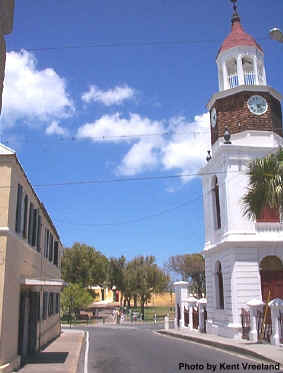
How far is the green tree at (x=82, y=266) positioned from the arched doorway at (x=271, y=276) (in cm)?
3303

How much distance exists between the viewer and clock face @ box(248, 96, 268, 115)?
24.5 m

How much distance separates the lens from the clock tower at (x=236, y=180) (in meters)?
21.4

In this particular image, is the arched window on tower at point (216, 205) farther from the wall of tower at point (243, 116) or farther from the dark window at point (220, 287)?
the wall of tower at point (243, 116)

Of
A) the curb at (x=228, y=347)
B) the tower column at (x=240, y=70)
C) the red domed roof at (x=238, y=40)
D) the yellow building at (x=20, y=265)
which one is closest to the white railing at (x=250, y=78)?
the tower column at (x=240, y=70)

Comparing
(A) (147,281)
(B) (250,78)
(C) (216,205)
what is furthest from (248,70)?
(A) (147,281)

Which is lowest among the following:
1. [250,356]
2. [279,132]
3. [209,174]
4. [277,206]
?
[250,356]

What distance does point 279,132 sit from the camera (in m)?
25.1

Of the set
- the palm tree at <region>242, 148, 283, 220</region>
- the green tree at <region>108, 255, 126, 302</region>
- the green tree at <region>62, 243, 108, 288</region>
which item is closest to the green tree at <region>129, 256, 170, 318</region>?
the green tree at <region>108, 255, 126, 302</region>

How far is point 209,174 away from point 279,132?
494 centimetres

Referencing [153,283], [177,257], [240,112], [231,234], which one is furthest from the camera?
[177,257]

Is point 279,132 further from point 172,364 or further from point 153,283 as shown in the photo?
point 153,283

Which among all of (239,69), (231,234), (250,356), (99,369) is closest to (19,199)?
(99,369)

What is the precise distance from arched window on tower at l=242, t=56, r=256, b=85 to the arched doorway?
10.9 m

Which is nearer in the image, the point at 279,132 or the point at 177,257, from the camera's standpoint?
the point at 279,132
